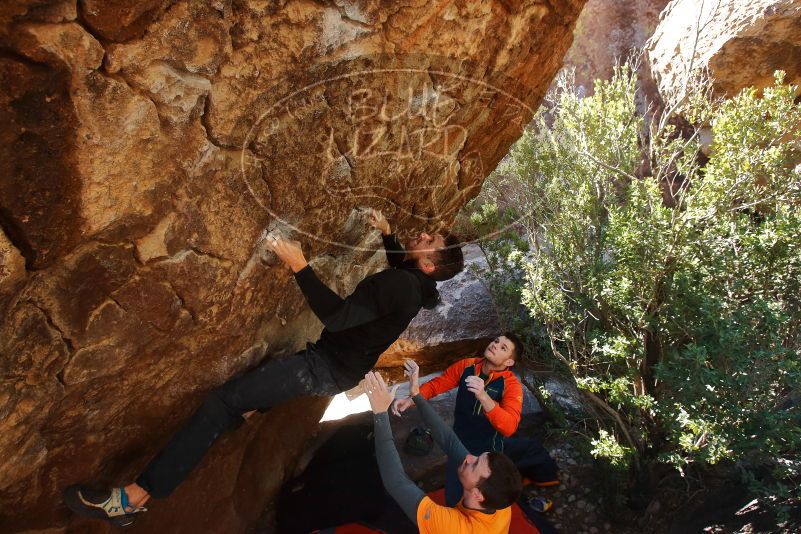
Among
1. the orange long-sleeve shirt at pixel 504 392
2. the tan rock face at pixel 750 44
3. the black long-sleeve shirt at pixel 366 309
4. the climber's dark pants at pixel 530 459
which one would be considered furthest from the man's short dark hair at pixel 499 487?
the tan rock face at pixel 750 44

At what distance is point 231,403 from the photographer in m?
2.96

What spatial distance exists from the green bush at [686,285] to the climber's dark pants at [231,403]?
2.45m

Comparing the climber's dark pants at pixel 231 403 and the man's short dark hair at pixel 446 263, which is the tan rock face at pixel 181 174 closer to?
the climber's dark pants at pixel 231 403

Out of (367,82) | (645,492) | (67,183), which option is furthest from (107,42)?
(645,492)

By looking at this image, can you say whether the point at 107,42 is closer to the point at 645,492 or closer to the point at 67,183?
the point at 67,183

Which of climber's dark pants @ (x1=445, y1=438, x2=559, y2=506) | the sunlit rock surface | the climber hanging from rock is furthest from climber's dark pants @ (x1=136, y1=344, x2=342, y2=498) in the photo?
the sunlit rock surface

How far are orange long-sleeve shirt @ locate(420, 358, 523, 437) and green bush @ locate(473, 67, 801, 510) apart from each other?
102cm

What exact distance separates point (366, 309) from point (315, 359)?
591 millimetres

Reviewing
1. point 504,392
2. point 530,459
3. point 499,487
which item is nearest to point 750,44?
point 530,459

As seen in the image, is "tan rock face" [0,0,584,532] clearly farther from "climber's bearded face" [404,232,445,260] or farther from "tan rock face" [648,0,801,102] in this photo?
A: "tan rock face" [648,0,801,102]

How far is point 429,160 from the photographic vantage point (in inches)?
143

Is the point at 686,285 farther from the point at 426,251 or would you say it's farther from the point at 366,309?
the point at 366,309

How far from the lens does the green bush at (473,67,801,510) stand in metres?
3.51

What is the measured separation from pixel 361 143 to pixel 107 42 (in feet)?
4.55
